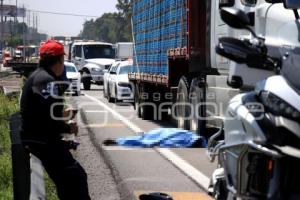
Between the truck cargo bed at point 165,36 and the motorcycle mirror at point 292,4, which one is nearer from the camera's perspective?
the motorcycle mirror at point 292,4

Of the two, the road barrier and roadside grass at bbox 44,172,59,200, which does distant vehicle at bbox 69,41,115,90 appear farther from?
the road barrier

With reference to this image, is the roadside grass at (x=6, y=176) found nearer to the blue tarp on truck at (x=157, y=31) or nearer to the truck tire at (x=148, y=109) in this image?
the blue tarp on truck at (x=157, y=31)

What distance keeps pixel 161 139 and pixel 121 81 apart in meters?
12.6

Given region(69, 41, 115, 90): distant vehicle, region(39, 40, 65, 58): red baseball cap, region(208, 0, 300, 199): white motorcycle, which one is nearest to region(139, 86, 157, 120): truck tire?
region(39, 40, 65, 58): red baseball cap

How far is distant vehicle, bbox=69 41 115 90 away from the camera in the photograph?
131ft

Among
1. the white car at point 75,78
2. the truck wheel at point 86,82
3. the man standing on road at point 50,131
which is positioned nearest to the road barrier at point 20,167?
the man standing on road at point 50,131

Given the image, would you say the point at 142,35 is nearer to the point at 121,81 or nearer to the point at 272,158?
the point at 121,81

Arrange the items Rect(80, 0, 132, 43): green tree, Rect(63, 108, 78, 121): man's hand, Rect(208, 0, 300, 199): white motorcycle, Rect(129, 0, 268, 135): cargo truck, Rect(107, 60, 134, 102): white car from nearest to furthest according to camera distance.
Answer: Rect(208, 0, 300, 199): white motorcycle → Rect(63, 108, 78, 121): man's hand → Rect(129, 0, 268, 135): cargo truck → Rect(107, 60, 134, 102): white car → Rect(80, 0, 132, 43): green tree

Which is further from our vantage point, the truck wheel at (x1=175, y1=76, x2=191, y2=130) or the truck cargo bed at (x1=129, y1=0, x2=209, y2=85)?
the truck wheel at (x1=175, y1=76, x2=191, y2=130)

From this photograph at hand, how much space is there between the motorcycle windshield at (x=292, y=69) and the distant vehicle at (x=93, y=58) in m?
35.2

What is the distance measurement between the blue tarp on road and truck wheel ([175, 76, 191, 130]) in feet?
1.90

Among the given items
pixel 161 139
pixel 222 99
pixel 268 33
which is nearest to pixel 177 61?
pixel 161 139

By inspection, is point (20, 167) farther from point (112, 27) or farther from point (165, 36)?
point (112, 27)

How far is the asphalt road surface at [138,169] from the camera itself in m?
8.12
